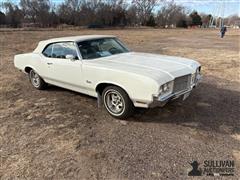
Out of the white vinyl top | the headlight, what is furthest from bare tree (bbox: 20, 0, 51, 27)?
the headlight

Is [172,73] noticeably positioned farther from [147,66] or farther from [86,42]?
[86,42]

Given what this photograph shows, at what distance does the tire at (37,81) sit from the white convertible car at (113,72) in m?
0.16

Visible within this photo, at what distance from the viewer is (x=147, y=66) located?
13.4 ft

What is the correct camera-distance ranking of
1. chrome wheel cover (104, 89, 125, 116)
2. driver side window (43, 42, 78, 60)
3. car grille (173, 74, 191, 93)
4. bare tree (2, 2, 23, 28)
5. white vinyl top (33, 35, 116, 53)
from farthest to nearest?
bare tree (2, 2, 23, 28), white vinyl top (33, 35, 116, 53), driver side window (43, 42, 78, 60), chrome wheel cover (104, 89, 125, 116), car grille (173, 74, 191, 93)

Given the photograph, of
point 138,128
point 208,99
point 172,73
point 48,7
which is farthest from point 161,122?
point 48,7

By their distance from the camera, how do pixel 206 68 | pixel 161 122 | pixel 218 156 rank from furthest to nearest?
pixel 206 68, pixel 161 122, pixel 218 156

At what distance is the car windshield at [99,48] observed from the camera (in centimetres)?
476

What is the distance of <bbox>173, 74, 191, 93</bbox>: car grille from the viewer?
12.8 feet

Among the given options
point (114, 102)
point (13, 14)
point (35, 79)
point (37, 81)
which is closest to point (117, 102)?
Answer: point (114, 102)

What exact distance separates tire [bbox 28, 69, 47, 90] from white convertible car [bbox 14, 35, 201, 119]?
159 mm

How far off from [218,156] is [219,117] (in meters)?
1.32
